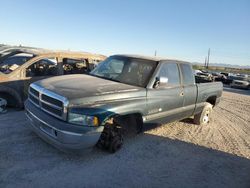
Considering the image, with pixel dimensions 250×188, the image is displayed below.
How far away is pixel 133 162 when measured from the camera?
15.0 feet

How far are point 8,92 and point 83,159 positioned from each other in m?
3.56

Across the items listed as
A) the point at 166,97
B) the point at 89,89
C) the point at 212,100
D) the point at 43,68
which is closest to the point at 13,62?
the point at 43,68

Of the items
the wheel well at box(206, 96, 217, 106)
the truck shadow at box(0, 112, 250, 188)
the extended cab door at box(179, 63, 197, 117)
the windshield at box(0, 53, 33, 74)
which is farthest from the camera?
the wheel well at box(206, 96, 217, 106)

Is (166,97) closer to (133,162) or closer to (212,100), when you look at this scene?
(133,162)

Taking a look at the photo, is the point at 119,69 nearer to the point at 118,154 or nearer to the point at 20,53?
the point at 118,154

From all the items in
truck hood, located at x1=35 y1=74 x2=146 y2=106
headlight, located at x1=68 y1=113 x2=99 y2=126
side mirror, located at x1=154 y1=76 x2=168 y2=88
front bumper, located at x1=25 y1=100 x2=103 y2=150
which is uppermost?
side mirror, located at x1=154 y1=76 x2=168 y2=88

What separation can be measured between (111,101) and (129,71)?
1.32 meters

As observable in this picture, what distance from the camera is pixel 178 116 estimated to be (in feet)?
20.2

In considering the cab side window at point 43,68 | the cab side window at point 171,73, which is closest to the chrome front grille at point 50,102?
the cab side window at point 171,73

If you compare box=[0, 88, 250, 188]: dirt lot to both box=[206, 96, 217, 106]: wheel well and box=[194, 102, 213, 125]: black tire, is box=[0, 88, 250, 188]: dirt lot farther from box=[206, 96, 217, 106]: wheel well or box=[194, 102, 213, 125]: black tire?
box=[206, 96, 217, 106]: wheel well

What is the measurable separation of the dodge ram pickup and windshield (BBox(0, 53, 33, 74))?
2.51 meters

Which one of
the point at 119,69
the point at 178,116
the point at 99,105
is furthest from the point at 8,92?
the point at 178,116

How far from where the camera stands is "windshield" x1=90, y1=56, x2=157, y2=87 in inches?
207

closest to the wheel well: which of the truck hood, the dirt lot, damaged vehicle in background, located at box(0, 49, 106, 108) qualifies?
the dirt lot
